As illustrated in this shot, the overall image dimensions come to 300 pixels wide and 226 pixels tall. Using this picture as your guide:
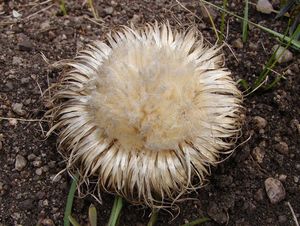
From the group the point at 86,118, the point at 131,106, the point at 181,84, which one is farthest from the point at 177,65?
the point at 86,118

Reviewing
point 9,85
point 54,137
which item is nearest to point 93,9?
point 9,85

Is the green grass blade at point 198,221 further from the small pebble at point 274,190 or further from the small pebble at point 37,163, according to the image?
the small pebble at point 37,163

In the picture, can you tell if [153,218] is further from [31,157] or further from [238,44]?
[238,44]

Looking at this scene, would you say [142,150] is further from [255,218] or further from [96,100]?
[255,218]

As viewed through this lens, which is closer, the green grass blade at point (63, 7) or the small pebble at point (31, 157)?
the small pebble at point (31, 157)

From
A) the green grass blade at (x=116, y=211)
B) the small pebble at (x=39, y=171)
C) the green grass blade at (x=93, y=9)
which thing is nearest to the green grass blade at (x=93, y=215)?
the green grass blade at (x=116, y=211)

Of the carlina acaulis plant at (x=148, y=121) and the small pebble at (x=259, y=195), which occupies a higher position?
the carlina acaulis plant at (x=148, y=121)

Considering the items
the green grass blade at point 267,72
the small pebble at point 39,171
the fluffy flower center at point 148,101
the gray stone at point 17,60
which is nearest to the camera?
the fluffy flower center at point 148,101
